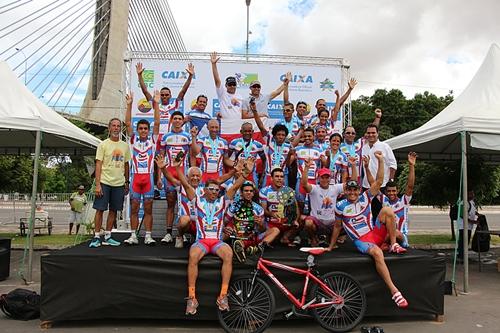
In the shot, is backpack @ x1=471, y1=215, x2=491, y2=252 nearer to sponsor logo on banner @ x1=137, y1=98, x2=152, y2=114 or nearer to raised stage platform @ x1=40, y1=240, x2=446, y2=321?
raised stage platform @ x1=40, y1=240, x2=446, y2=321

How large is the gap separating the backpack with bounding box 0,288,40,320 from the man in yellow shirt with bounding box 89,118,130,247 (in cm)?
98

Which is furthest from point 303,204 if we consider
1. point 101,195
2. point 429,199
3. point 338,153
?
point 429,199

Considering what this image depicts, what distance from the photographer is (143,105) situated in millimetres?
9219

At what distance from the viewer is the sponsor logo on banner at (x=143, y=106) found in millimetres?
9219

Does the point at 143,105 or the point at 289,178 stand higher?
the point at 143,105

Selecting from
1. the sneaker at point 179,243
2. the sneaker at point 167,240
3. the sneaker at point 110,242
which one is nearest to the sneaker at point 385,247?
the sneaker at point 179,243

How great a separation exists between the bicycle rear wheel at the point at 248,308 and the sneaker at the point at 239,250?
0.73 ft

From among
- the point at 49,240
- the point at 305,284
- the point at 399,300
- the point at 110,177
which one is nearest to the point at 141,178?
the point at 110,177

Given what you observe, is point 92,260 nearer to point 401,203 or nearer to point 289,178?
point 289,178

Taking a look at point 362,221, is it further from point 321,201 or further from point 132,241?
point 132,241

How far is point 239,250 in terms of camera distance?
491cm

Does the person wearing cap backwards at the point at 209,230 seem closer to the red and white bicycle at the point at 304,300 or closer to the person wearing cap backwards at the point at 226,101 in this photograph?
the red and white bicycle at the point at 304,300

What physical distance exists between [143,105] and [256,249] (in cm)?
531

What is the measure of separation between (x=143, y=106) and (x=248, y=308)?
5761 millimetres
